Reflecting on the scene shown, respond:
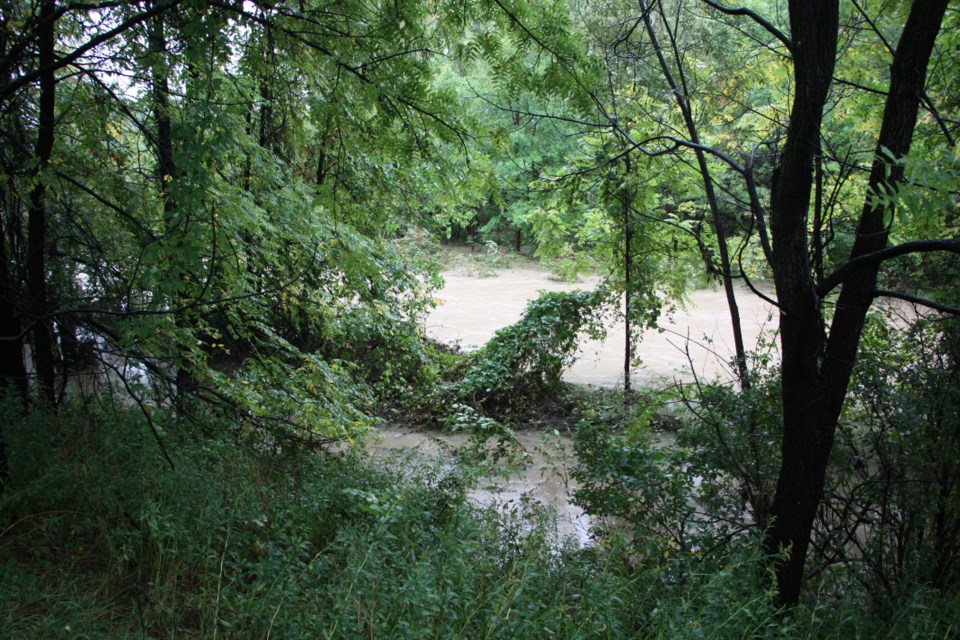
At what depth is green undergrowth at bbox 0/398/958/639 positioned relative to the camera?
250 centimetres

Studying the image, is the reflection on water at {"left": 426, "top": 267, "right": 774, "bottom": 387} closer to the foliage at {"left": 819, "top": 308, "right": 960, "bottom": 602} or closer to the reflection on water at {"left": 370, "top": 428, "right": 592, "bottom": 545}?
the reflection on water at {"left": 370, "top": 428, "right": 592, "bottom": 545}

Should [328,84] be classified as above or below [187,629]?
above

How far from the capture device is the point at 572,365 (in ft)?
35.7

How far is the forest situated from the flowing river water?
0.76m

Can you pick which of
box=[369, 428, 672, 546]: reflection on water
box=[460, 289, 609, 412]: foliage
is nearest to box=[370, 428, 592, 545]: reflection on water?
box=[369, 428, 672, 546]: reflection on water

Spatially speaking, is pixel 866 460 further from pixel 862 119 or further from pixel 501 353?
pixel 501 353

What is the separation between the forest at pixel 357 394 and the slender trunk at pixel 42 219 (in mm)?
27

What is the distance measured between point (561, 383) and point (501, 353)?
1.32m

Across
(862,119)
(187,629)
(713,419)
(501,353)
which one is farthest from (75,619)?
(501,353)

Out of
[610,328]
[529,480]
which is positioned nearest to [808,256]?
[529,480]

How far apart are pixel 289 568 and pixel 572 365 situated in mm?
8461

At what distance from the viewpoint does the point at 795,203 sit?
3.22m

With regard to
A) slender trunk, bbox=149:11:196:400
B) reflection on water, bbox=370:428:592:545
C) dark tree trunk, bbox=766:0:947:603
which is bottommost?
reflection on water, bbox=370:428:592:545

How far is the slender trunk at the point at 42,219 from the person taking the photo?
3.79 metres
